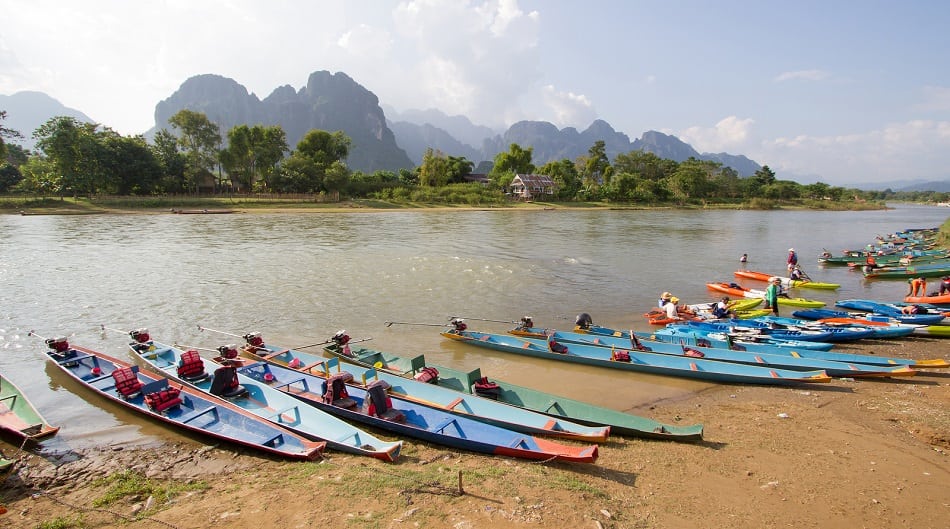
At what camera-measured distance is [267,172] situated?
261ft

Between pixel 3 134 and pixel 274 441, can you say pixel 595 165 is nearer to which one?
pixel 3 134

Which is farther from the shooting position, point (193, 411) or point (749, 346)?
point (749, 346)

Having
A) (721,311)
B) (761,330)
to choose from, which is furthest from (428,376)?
(721,311)

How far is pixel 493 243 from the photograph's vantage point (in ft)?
141

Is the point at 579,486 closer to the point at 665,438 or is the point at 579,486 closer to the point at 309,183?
the point at 665,438

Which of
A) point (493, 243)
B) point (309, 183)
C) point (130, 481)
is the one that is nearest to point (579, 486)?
point (130, 481)

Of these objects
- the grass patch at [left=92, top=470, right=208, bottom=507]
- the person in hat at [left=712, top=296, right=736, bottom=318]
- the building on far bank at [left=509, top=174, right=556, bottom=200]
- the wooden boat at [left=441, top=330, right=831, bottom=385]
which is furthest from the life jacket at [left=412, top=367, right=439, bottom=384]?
the building on far bank at [left=509, top=174, right=556, bottom=200]

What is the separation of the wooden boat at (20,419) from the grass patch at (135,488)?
254cm

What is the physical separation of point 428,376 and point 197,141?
283ft

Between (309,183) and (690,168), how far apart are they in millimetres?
88779

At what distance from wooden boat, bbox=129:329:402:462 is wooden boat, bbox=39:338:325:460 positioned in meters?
0.33

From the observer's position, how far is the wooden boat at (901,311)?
1662 centimetres

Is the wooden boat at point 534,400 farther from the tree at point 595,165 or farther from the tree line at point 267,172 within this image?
the tree at point 595,165

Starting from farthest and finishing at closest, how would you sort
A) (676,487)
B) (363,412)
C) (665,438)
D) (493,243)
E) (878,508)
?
1. (493,243)
2. (363,412)
3. (665,438)
4. (676,487)
5. (878,508)
